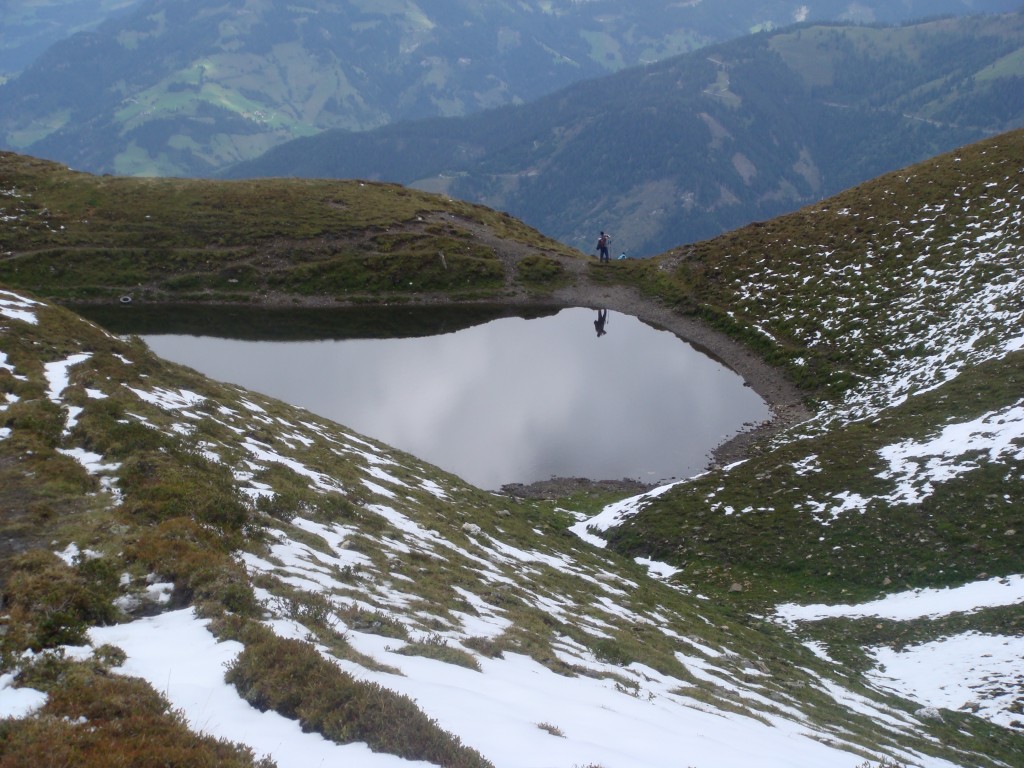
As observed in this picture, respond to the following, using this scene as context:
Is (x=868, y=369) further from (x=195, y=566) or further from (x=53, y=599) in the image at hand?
(x=53, y=599)

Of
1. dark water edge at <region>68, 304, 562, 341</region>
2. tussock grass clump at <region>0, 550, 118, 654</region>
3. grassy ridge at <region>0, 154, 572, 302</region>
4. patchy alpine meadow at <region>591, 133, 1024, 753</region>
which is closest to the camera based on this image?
tussock grass clump at <region>0, 550, 118, 654</region>

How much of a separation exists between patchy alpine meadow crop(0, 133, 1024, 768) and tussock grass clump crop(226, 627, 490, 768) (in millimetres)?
29

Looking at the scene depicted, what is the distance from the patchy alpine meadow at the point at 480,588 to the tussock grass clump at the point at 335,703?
3 centimetres

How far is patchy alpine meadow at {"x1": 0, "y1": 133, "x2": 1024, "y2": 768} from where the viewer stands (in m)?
7.75

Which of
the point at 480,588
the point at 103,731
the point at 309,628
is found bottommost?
the point at 103,731

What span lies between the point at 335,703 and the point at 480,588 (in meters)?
8.87

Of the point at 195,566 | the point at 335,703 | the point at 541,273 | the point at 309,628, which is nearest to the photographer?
the point at 335,703

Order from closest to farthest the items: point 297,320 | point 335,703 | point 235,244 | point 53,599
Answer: point 335,703, point 53,599, point 297,320, point 235,244

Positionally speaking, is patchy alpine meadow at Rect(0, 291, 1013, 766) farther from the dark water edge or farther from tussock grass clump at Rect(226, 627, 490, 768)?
the dark water edge

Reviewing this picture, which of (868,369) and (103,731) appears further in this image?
(868,369)

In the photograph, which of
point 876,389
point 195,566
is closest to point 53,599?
point 195,566

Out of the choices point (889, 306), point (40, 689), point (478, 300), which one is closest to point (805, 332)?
point (889, 306)

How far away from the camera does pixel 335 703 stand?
765 centimetres

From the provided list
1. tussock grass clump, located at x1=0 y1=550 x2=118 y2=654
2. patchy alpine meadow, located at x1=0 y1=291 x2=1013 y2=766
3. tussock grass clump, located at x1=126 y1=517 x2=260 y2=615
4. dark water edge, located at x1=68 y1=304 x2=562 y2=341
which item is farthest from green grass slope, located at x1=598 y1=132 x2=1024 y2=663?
tussock grass clump, located at x1=0 y1=550 x2=118 y2=654
